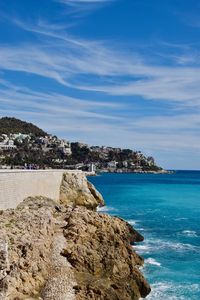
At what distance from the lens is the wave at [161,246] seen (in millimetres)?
34719

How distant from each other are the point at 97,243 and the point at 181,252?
10838 mm

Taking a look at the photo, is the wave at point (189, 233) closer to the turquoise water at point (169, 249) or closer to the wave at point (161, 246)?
the turquoise water at point (169, 249)

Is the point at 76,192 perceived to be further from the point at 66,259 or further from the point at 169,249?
the point at 66,259

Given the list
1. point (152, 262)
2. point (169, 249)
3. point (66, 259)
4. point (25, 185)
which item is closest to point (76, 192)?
point (25, 185)

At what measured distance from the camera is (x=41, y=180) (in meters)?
45.9

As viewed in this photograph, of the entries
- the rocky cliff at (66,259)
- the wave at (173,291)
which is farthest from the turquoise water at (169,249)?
the rocky cliff at (66,259)

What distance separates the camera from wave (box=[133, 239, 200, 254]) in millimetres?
34719

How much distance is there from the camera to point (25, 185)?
39906mm

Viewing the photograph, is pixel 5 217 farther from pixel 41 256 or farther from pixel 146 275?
pixel 146 275

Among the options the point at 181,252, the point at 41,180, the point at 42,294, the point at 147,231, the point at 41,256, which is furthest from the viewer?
the point at 41,180

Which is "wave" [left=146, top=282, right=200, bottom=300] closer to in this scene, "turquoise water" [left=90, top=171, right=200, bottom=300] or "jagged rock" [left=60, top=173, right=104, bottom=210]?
"turquoise water" [left=90, top=171, right=200, bottom=300]

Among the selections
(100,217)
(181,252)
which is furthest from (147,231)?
(100,217)

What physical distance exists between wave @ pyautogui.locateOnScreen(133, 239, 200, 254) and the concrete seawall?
9.38 metres

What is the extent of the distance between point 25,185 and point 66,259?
1731cm
